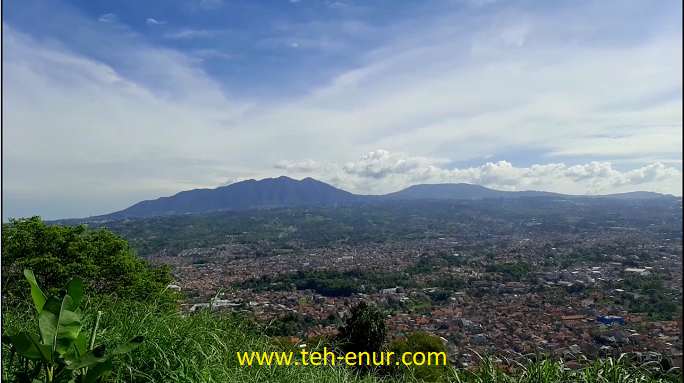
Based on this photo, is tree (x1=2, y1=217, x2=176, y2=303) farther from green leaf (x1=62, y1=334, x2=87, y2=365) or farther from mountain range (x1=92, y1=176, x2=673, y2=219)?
mountain range (x1=92, y1=176, x2=673, y2=219)

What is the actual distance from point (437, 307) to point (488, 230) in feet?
55.7

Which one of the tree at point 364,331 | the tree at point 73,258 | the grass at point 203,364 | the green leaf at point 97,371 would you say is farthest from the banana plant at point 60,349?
the tree at point 364,331

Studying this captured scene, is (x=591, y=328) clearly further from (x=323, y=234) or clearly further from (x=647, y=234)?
(x=323, y=234)

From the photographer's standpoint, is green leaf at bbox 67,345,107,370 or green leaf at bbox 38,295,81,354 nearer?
green leaf at bbox 67,345,107,370

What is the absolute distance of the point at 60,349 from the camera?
1.83 meters

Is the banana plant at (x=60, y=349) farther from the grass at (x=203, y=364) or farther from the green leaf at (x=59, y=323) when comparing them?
the grass at (x=203, y=364)

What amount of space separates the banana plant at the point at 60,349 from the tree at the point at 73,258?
4.62 m

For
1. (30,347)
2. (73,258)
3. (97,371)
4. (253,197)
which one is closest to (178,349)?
(97,371)

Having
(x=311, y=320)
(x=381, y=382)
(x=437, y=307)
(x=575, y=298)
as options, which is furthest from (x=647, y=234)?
(x=381, y=382)

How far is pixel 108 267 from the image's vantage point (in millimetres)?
7406

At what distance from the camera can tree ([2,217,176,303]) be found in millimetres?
6617

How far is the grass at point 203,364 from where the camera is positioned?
2.41 m

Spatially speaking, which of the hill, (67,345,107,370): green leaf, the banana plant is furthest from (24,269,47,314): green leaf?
the hill

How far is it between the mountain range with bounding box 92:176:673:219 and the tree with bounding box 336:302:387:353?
48952 millimetres
